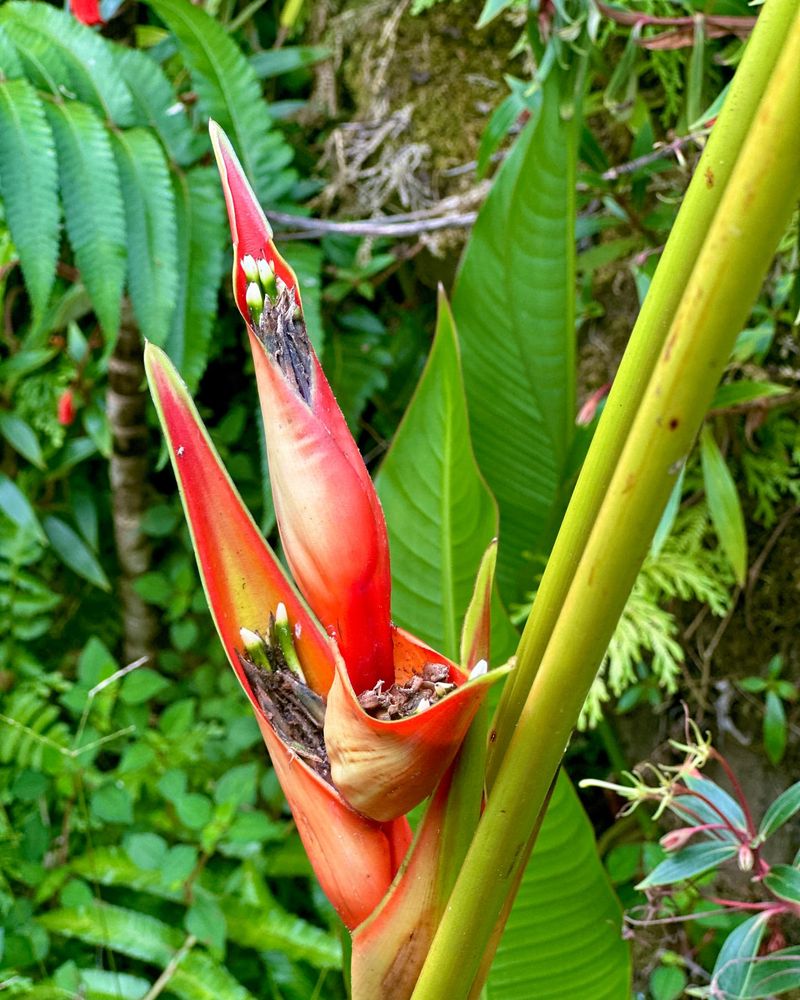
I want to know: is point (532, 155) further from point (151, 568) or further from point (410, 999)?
point (151, 568)

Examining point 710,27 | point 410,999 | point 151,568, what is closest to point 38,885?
point 151,568

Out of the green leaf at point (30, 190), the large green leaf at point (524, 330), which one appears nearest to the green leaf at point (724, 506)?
the large green leaf at point (524, 330)

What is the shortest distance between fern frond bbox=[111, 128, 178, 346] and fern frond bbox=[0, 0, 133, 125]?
0.11 ft

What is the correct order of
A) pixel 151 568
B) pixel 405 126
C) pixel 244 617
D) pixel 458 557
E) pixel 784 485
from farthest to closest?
pixel 151 568, pixel 405 126, pixel 784 485, pixel 458 557, pixel 244 617

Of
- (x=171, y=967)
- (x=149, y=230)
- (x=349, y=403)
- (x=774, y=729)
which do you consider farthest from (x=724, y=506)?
(x=171, y=967)

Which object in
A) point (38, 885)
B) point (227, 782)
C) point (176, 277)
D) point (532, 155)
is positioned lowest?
point (38, 885)

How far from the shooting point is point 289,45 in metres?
1.16

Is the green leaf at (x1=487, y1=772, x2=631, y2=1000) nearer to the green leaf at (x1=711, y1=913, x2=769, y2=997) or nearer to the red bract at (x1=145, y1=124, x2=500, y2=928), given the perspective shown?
the green leaf at (x1=711, y1=913, x2=769, y2=997)

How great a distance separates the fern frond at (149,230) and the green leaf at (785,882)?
0.57 meters

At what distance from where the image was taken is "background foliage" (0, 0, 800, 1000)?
2.23 ft

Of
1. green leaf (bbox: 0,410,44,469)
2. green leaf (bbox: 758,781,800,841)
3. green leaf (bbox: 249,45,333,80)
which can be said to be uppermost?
green leaf (bbox: 249,45,333,80)

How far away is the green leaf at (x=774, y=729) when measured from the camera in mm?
781

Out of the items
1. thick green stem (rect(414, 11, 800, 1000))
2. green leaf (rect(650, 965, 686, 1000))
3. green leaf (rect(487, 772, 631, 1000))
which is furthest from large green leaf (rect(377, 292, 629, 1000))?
thick green stem (rect(414, 11, 800, 1000))

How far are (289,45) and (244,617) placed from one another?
1.07 m
